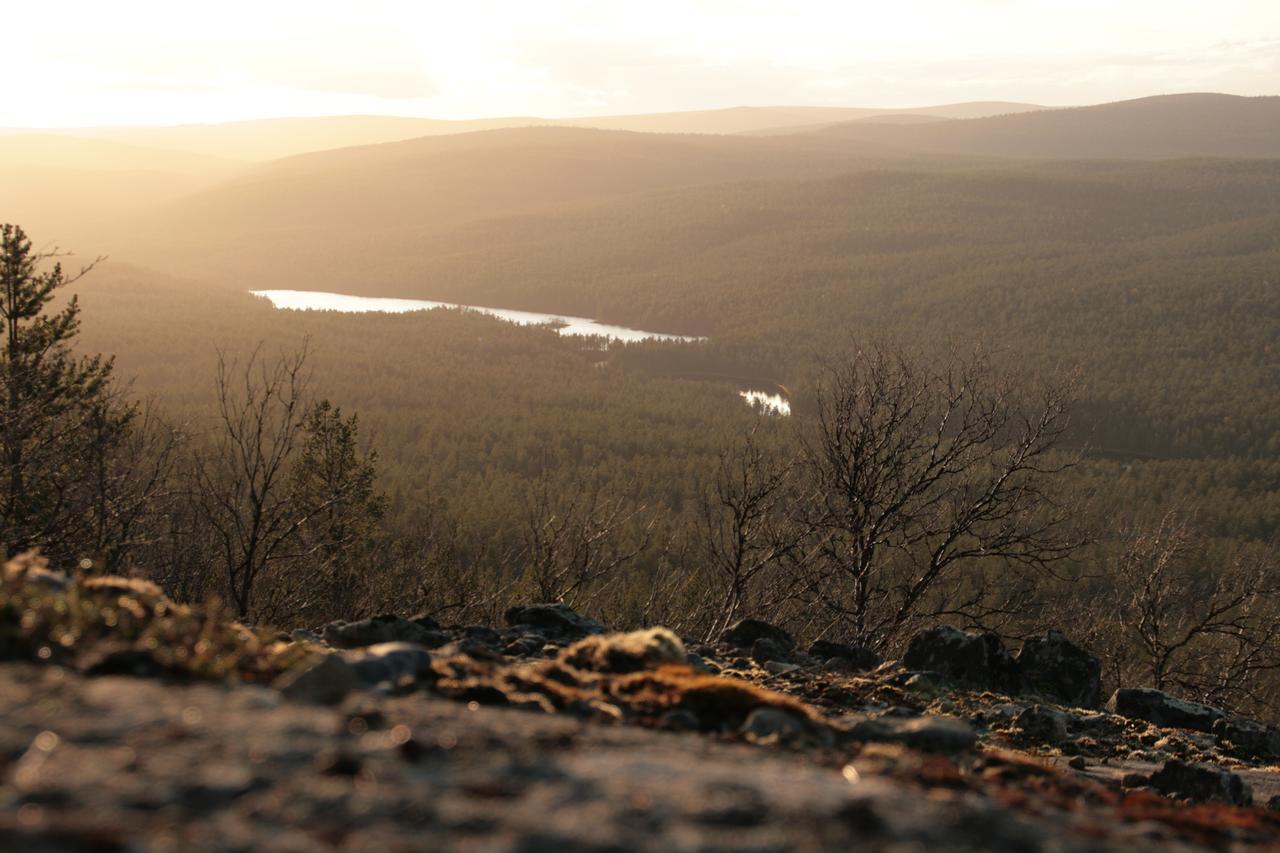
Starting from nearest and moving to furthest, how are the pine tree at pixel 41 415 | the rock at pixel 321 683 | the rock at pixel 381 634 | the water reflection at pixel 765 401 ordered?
the rock at pixel 321 683 → the rock at pixel 381 634 → the pine tree at pixel 41 415 → the water reflection at pixel 765 401

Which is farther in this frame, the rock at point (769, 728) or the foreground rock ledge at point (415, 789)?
the rock at point (769, 728)

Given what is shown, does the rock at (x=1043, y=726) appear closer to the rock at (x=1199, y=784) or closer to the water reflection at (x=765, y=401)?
the rock at (x=1199, y=784)

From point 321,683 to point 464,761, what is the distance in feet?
4.97

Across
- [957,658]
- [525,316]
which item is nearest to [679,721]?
[957,658]

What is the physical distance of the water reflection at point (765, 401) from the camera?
107881mm

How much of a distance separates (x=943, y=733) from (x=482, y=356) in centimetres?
11630

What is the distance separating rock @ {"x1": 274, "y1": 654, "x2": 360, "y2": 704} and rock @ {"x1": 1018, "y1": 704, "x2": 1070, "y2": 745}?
33.0 ft

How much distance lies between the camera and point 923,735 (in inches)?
368

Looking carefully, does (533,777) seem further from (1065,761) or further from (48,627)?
(1065,761)

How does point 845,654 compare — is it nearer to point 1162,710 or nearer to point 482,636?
point 1162,710

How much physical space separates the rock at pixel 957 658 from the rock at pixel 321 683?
11295mm

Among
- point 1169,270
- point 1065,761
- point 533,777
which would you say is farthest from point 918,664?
point 1169,270

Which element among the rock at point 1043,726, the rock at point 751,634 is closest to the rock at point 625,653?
the rock at point 751,634

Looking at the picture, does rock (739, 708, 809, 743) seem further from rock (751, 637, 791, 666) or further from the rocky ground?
rock (751, 637, 791, 666)
